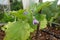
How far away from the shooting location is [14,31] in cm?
62

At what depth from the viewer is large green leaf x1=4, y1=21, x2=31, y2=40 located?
62 centimetres

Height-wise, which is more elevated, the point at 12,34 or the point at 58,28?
the point at 12,34

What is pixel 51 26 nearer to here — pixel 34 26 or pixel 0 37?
pixel 0 37

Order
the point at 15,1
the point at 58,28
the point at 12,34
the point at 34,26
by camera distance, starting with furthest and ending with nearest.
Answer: the point at 15,1, the point at 58,28, the point at 34,26, the point at 12,34

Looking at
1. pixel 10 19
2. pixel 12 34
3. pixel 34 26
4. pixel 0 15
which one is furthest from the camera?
pixel 0 15

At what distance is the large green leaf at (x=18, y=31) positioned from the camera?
0.62m

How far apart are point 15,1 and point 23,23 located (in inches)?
62.2

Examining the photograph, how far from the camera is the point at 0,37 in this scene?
103cm

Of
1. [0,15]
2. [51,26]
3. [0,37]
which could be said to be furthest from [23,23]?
[0,15]

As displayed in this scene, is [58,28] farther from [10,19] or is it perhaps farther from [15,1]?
[15,1]

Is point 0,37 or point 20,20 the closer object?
point 20,20

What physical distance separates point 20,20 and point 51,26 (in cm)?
58

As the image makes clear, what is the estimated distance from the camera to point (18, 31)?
0.62 metres

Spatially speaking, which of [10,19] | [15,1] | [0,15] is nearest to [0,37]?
[10,19]
